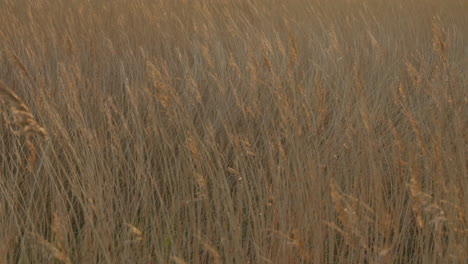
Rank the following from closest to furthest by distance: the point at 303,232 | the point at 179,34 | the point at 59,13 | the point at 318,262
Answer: the point at 318,262
the point at 303,232
the point at 179,34
the point at 59,13

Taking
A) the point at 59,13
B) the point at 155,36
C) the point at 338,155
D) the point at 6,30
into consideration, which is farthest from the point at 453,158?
the point at 59,13

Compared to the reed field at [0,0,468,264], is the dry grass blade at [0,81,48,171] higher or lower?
higher

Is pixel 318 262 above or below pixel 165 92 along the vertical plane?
below

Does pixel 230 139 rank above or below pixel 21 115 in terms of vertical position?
below

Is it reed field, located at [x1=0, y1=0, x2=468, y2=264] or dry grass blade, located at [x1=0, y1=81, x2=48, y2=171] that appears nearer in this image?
dry grass blade, located at [x1=0, y1=81, x2=48, y2=171]

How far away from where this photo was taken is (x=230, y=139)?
1.55 m

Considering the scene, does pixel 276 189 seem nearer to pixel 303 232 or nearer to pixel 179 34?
pixel 303 232

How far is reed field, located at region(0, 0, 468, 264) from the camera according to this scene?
52.1 inches

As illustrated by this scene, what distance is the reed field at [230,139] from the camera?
1.32m

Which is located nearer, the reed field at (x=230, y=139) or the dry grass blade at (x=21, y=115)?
the dry grass blade at (x=21, y=115)

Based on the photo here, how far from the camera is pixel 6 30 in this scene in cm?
335

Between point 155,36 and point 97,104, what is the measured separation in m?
1.30

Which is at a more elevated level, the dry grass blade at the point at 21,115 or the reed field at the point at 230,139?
the dry grass blade at the point at 21,115

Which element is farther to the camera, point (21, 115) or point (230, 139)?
point (230, 139)
